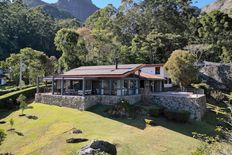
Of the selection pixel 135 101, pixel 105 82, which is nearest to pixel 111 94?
pixel 105 82

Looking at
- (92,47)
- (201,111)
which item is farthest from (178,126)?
(92,47)

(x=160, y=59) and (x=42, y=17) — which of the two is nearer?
(x=160, y=59)

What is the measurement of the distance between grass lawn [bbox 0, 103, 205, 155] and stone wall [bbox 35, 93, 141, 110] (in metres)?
0.89

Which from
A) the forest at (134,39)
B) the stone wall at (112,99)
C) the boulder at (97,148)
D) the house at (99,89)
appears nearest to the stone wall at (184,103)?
the house at (99,89)

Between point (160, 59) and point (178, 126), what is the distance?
95.3ft

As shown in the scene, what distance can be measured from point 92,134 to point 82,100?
7145 mm

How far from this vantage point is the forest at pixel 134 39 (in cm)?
4619

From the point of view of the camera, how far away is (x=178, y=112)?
2672cm

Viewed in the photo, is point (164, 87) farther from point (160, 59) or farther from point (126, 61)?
point (160, 59)

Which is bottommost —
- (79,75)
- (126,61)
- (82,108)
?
(82,108)

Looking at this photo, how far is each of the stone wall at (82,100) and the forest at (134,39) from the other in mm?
14480

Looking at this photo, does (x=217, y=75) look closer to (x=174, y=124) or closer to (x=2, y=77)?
(x=174, y=124)

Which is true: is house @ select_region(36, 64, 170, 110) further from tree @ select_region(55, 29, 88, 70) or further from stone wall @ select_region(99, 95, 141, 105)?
tree @ select_region(55, 29, 88, 70)

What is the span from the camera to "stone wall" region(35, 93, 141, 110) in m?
28.0
